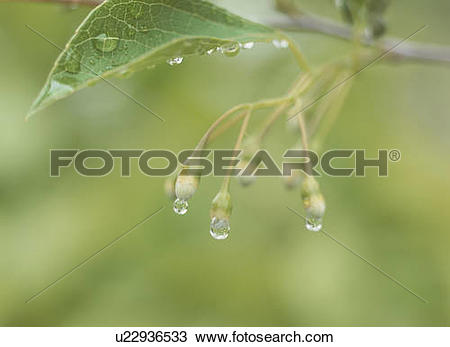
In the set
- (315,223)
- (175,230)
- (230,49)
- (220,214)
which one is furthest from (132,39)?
(175,230)

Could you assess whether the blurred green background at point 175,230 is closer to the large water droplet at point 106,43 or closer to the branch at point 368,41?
the branch at point 368,41

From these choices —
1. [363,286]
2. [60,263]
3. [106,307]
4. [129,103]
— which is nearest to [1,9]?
[129,103]

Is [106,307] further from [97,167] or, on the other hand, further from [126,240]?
[97,167]

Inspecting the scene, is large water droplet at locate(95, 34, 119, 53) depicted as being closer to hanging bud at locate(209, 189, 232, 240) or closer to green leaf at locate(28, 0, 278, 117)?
green leaf at locate(28, 0, 278, 117)

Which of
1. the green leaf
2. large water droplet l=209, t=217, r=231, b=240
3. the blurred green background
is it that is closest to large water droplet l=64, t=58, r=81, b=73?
the green leaf
